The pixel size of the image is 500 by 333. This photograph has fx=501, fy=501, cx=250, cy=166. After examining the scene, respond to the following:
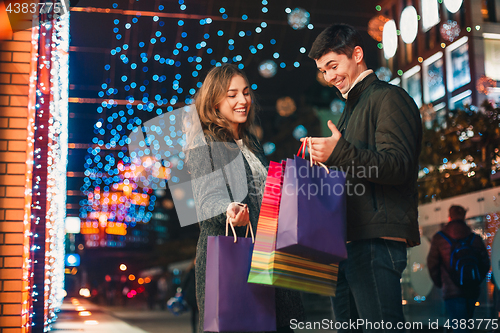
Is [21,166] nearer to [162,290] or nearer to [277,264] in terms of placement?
[277,264]

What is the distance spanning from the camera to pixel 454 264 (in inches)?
239

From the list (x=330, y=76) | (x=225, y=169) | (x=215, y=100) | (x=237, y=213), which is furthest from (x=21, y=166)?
(x=330, y=76)

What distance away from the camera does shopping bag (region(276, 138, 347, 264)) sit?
1871mm

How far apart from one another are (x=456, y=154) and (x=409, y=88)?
21231mm

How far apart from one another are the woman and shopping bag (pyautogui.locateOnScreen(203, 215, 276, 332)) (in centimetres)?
13

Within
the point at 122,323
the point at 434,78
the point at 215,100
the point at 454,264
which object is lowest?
the point at 122,323

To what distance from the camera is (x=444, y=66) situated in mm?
25828

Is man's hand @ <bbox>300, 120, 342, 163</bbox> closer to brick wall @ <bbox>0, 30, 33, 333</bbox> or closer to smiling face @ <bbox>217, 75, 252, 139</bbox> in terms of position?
smiling face @ <bbox>217, 75, 252, 139</bbox>

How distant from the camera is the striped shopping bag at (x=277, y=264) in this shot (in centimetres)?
193

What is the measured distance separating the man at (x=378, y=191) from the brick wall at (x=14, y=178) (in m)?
3.08

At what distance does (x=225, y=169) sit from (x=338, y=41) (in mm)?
797

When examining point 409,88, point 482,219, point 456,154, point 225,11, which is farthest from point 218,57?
point 409,88

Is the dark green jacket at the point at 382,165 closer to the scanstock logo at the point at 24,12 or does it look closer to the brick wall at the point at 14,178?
the brick wall at the point at 14,178

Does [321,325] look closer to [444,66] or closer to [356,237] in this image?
[356,237]
